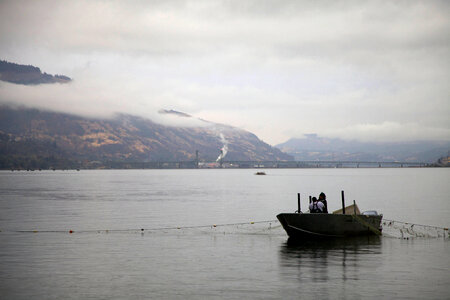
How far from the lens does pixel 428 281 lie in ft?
93.1

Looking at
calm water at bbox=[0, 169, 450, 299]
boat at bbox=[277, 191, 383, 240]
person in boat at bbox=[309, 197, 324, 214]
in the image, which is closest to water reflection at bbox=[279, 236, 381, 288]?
calm water at bbox=[0, 169, 450, 299]

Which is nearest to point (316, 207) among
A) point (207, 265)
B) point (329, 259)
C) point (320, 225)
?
point (320, 225)

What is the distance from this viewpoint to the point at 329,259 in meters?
35.1

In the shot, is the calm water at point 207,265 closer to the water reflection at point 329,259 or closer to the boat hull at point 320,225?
the water reflection at point 329,259

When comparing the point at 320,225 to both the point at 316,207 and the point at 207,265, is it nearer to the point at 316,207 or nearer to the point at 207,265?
the point at 316,207

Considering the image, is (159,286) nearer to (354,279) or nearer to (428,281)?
(354,279)

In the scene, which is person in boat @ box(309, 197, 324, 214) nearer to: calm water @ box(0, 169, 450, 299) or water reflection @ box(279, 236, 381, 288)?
water reflection @ box(279, 236, 381, 288)

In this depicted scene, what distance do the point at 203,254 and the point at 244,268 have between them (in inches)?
242

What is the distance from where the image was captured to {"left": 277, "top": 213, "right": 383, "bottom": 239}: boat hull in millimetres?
43375

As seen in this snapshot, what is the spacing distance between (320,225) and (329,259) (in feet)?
28.0

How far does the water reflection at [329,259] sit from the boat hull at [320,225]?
0.73 m

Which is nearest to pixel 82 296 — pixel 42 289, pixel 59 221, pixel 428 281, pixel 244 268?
pixel 42 289

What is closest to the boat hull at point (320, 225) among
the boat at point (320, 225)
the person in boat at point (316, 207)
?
the boat at point (320, 225)

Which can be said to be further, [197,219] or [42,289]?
[197,219]
